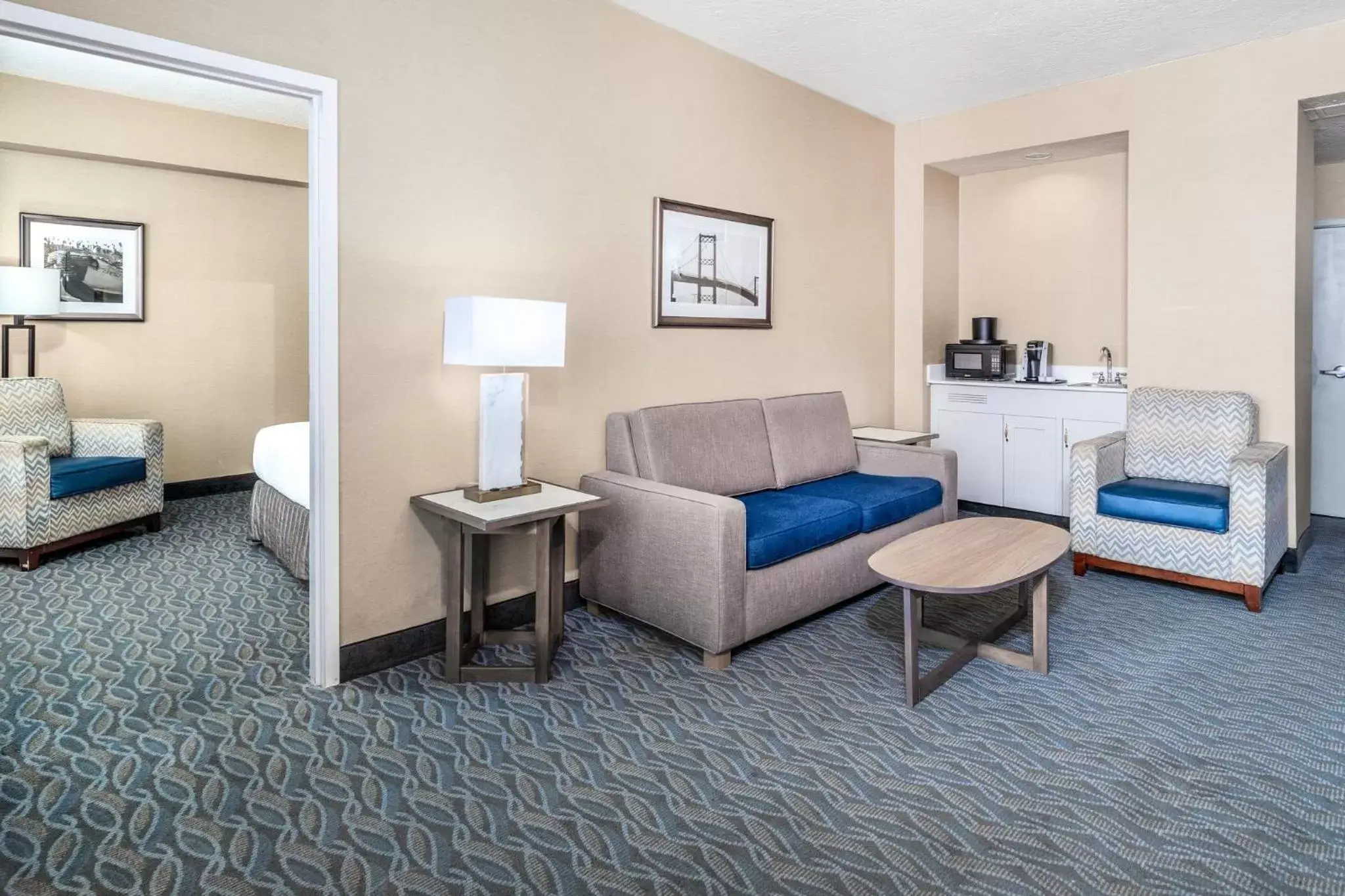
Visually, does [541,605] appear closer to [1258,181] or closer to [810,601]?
[810,601]

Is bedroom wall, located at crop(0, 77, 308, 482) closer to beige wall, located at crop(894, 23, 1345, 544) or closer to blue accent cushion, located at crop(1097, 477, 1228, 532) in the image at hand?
beige wall, located at crop(894, 23, 1345, 544)

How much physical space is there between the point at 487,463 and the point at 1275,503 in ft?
9.89

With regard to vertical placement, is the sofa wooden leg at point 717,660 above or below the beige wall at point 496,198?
below

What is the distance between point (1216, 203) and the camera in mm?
3518

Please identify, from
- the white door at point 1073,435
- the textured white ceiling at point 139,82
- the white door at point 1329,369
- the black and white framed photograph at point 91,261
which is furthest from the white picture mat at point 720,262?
the black and white framed photograph at point 91,261

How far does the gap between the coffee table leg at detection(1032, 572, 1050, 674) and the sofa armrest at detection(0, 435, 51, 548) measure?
396cm

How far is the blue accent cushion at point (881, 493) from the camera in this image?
10.0 ft

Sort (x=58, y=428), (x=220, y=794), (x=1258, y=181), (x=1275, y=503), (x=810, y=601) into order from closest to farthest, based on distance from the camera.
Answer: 1. (x=220, y=794)
2. (x=810, y=601)
3. (x=1275, y=503)
4. (x=1258, y=181)
5. (x=58, y=428)

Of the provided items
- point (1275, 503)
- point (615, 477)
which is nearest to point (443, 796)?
point (615, 477)

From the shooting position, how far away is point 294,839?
1582mm

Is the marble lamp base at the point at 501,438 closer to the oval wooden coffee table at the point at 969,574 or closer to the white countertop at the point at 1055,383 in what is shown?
the oval wooden coffee table at the point at 969,574

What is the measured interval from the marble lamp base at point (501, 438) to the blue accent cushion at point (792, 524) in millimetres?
742

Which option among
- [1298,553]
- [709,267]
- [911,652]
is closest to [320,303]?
[709,267]

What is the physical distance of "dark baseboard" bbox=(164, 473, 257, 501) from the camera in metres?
4.84
